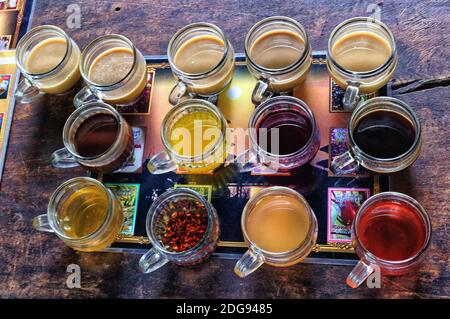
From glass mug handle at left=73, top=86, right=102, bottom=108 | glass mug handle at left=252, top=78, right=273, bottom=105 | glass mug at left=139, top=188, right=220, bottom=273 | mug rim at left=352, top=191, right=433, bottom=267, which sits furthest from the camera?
glass mug handle at left=73, top=86, right=102, bottom=108

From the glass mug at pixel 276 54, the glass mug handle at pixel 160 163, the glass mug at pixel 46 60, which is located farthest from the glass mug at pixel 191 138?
the glass mug at pixel 46 60

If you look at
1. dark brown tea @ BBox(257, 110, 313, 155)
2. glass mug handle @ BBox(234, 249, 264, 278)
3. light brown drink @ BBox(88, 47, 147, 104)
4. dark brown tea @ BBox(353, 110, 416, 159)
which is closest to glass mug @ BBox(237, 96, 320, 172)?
dark brown tea @ BBox(257, 110, 313, 155)

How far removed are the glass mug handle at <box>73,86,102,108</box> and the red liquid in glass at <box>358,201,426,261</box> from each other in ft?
2.36

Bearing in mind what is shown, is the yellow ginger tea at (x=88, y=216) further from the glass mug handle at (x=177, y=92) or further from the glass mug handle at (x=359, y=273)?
the glass mug handle at (x=359, y=273)

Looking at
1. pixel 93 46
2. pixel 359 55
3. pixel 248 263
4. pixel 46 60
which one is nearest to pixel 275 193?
pixel 248 263

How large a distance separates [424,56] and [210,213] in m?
0.65

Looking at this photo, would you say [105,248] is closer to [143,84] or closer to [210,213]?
[210,213]

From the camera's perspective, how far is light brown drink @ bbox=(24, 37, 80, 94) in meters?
1.45

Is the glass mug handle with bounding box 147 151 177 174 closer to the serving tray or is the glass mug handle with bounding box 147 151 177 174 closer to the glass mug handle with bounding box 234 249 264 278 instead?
the serving tray

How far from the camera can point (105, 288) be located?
1.29 meters

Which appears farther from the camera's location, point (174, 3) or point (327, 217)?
point (174, 3)

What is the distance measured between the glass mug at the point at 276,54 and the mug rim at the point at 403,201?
1.10ft
